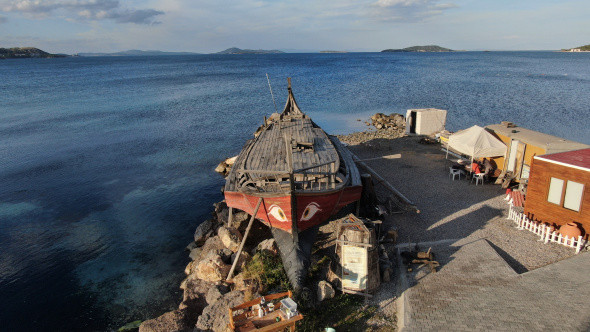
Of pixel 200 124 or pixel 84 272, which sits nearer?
pixel 84 272

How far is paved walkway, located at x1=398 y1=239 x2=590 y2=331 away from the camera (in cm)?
902

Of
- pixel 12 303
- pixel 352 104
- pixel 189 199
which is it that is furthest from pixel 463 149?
pixel 352 104

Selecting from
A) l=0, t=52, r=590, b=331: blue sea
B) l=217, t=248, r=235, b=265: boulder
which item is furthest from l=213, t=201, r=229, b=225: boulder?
l=217, t=248, r=235, b=265: boulder

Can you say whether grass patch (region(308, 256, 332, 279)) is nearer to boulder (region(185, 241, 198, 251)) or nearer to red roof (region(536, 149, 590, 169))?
boulder (region(185, 241, 198, 251))

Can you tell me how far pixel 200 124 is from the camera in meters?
44.4

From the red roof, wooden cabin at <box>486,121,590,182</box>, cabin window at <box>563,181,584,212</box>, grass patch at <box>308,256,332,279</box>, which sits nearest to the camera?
grass patch at <box>308,256,332,279</box>

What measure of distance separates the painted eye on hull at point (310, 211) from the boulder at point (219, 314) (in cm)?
364

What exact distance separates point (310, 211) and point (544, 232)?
876cm

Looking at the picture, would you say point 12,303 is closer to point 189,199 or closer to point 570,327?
point 189,199

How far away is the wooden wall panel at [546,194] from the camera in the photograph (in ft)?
40.9

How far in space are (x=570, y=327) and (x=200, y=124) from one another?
4132 centimetres

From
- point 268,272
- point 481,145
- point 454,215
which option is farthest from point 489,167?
point 268,272

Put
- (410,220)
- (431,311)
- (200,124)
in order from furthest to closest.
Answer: (200,124) < (410,220) < (431,311)

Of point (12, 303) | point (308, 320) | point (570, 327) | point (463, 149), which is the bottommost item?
point (12, 303)
